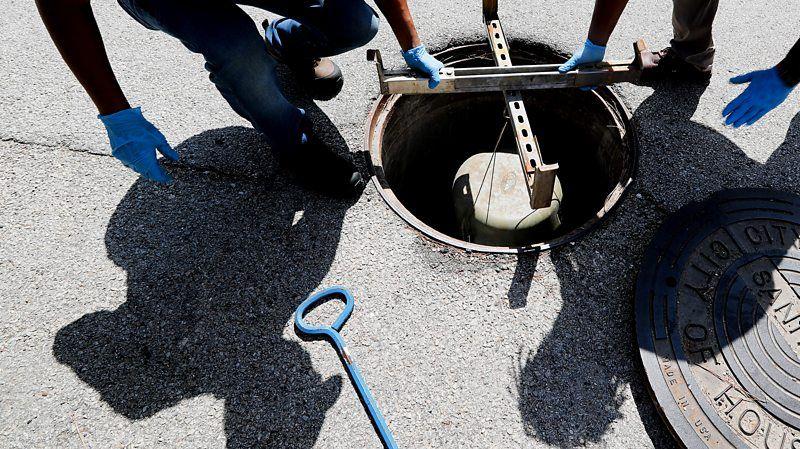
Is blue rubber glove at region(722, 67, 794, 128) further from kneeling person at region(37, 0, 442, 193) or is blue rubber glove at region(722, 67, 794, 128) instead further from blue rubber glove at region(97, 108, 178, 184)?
blue rubber glove at region(97, 108, 178, 184)

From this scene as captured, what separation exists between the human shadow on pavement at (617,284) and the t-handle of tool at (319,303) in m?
0.70

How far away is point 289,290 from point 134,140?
85 centimetres

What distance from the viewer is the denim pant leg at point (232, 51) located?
6.33ft

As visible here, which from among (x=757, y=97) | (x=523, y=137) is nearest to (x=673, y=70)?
(x=757, y=97)

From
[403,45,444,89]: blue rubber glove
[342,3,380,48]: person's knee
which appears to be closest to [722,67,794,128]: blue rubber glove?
[403,45,444,89]: blue rubber glove

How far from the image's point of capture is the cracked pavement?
74.5 inches

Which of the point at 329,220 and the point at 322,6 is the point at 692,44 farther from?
the point at 329,220

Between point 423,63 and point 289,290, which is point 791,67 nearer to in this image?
point 423,63

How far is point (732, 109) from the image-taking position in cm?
243

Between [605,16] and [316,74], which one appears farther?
[316,74]

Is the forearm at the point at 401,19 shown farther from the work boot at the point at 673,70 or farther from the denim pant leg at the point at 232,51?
the work boot at the point at 673,70

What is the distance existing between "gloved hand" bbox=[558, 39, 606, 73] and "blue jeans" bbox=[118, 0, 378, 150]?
0.92 metres

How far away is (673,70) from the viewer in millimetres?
2725

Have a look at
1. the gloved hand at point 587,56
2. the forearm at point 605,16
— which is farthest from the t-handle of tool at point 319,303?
the forearm at point 605,16
